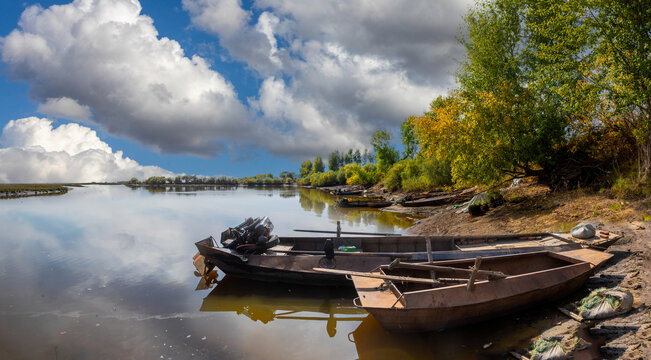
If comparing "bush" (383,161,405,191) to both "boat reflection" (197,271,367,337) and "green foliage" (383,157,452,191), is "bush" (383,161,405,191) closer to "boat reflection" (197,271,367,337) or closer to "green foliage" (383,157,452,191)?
"green foliage" (383,157,452,191)

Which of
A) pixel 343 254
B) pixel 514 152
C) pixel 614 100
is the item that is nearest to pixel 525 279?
pixel 343 254

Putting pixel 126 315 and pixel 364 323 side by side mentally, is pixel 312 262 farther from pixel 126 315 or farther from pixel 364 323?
pixel 126 315

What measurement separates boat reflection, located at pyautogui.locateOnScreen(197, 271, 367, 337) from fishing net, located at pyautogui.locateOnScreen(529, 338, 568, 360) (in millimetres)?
3994

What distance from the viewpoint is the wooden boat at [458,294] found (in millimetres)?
6355

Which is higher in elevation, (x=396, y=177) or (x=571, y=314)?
(x=396, y=177)

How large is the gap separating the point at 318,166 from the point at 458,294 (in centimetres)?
14935

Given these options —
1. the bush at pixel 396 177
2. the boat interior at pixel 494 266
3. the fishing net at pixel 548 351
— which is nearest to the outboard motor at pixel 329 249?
the boat interior at pixel 494 266

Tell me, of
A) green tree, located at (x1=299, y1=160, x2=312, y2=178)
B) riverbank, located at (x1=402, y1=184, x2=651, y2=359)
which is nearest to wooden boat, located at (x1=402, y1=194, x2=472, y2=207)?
riverbank, located at (x1=402, y1=184, x2=651, y2=359)

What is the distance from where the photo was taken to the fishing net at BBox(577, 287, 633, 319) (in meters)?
6.02

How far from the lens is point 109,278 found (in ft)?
38.3

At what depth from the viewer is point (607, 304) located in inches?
242

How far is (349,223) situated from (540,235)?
1553 cm

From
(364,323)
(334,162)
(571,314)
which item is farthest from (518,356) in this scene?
(334,162)

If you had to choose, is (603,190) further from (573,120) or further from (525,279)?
(525,279)
